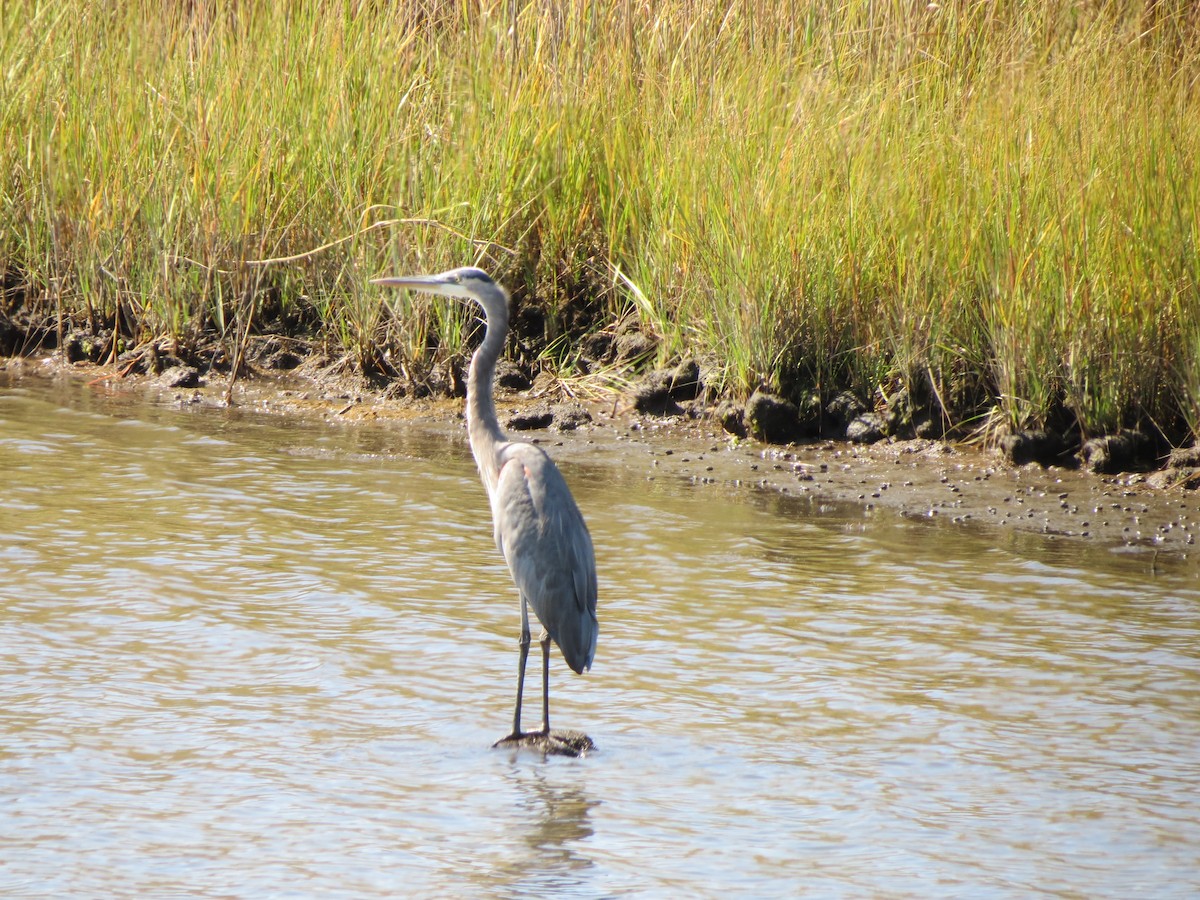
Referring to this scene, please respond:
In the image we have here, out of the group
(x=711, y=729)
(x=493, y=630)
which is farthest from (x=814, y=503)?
(x=711, y=729)

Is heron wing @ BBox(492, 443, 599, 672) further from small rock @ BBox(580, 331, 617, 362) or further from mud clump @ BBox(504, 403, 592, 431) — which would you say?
small rock @ BBox(580, 331, 617, 362)

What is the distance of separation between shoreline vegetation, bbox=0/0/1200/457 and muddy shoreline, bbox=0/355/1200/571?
173 millimetres

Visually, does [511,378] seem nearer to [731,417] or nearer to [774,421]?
[731,417]

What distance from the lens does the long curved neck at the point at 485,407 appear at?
4863mm

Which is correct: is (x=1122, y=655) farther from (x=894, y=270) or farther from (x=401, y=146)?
(x=401, y=146)

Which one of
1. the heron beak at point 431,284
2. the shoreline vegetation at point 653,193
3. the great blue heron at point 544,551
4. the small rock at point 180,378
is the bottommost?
the great blue heron at point 544,551

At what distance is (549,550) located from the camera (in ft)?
14.9

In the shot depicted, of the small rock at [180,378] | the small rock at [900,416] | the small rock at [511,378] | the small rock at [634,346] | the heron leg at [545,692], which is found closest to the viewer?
the heron leg at [545,692]

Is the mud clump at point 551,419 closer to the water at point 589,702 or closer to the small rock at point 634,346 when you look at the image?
the small rock at point 634,346

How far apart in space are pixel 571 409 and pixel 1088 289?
98.5 inches

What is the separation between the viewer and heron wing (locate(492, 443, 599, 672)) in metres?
4.50

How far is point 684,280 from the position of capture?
295 inches

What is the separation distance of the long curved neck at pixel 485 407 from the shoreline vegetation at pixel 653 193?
2364mm

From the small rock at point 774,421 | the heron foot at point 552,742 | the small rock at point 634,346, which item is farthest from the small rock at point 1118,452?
the heron foot at point 552,742
